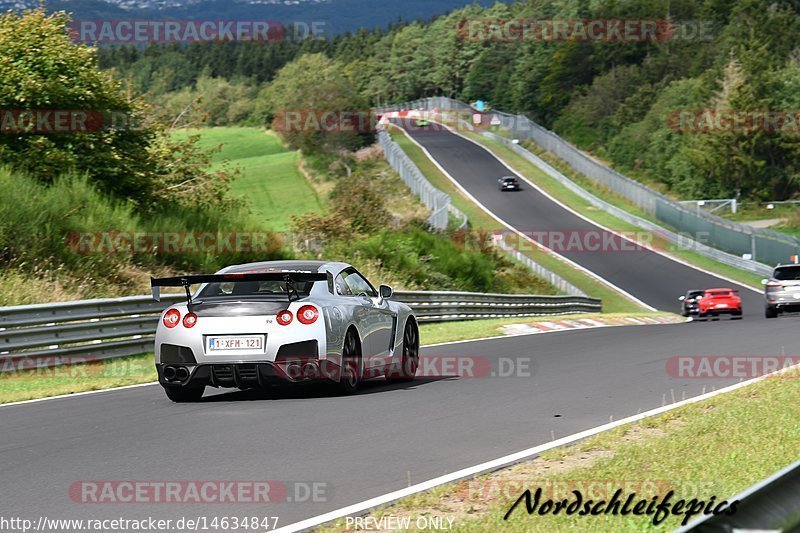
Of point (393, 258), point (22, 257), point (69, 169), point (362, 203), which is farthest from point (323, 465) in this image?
point (362, 203)

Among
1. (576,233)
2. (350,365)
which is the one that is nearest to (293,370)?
(350,365)

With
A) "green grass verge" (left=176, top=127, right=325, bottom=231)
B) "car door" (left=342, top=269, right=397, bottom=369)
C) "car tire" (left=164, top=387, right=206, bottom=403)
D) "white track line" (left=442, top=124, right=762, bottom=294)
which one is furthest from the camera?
"green grass verge" (left=176, top=127, right=325, bottom=231)

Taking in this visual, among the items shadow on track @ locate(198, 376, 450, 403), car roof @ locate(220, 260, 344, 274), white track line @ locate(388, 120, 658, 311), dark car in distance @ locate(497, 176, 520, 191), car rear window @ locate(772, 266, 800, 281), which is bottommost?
white track line @ locate(388, 120, 658, 311)

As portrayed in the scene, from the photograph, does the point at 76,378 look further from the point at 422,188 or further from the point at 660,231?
the point at 422,188

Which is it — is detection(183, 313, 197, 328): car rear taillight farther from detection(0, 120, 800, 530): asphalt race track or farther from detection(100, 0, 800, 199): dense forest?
detection(100, 0, 800, 199): dense forest

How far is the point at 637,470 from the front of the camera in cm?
740

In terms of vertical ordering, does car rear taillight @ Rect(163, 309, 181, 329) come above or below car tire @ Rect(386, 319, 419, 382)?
above

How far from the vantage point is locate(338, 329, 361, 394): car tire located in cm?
1227

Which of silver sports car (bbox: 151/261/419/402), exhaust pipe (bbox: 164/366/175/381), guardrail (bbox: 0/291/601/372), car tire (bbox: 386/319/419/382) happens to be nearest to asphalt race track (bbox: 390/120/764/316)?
guardrail (bbox: 0/291/601/372)

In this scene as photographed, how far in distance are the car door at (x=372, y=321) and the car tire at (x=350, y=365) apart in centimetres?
18

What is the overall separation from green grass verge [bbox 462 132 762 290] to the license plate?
43328mm

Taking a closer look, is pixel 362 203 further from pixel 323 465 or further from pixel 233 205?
pixel 323 465

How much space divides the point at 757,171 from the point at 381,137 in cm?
3051

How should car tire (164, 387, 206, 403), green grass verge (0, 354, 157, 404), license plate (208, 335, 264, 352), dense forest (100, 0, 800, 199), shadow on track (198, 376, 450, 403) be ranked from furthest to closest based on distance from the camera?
1. dense forest (100, 0, 800, 199)
2. green grass verge (0, 354, 157, 404)
3. shadow on track (198, 376, 450, 403)
4. car tire (164, 387, 206, 403)
5. license plate (208, 335, 264, 352)
